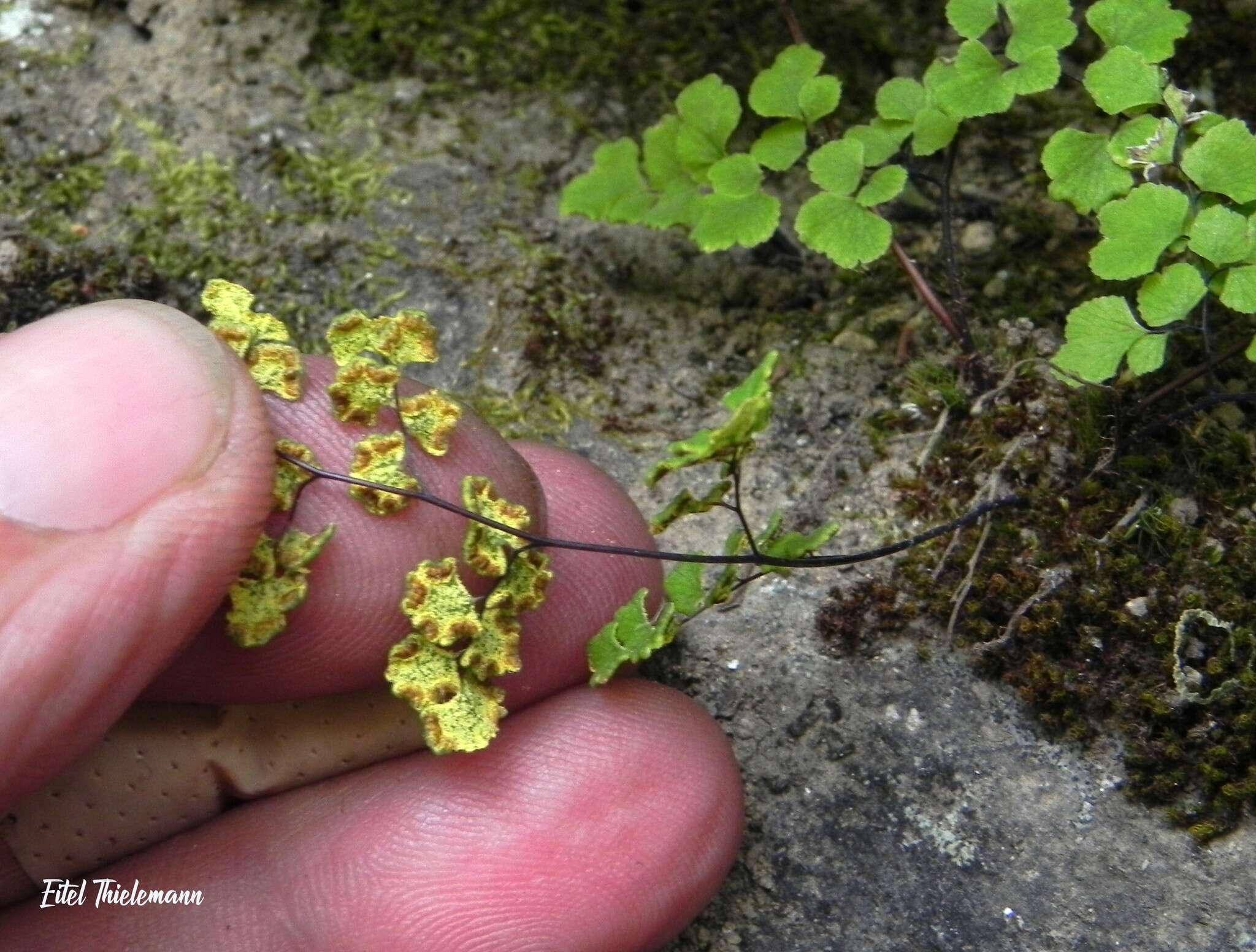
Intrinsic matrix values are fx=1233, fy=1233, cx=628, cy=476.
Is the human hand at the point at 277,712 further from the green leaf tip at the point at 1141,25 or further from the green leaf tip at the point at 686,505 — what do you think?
the green leaf tip at the point at 1141,25

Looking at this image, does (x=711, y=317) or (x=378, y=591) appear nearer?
(x=378, y=591)

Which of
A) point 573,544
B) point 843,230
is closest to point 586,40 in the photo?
point 843,230

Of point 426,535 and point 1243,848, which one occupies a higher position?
point 426,535

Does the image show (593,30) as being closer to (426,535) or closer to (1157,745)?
(426,535)

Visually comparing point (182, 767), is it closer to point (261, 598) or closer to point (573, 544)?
point (261, 598)

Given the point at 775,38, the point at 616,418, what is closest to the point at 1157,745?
the point at 616,418
